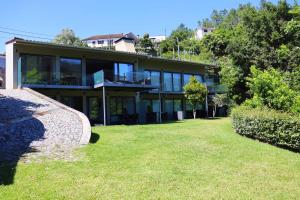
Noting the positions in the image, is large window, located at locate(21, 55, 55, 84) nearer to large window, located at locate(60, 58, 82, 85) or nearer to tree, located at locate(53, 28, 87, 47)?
large window, located at locate(60, 58, 82, 85)

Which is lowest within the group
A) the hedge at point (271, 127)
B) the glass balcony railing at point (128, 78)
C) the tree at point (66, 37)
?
the hedge at point (271, 127)

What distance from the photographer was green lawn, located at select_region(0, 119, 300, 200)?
6.99m

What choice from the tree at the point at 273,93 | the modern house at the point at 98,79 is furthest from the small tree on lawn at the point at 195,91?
the tree at the point at 273,93

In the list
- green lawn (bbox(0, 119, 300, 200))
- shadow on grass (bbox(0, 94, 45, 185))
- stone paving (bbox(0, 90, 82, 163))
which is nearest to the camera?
green lawn (bbox(0, 119, 300, 200))

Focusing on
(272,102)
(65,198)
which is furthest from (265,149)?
(65,198)

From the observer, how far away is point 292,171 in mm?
9406

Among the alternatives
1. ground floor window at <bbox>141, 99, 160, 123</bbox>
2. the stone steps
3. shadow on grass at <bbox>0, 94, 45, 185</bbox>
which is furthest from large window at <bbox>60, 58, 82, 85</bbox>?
ground floor window at <bbox>141, 99, 160, 123</bbox>

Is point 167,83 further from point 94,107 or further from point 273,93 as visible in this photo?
point 273,93

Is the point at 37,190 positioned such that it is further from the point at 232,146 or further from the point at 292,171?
the point at 232,146

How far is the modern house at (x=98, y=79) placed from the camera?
22.2 metres

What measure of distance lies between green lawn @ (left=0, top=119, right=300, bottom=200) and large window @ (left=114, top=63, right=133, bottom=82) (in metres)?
12.2

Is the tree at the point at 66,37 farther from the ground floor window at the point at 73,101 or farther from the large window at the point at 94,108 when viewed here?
the ground floor window at the point at 73,101

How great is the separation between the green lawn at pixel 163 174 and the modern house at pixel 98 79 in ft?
36.4

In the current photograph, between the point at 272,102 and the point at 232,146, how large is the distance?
550 cm
